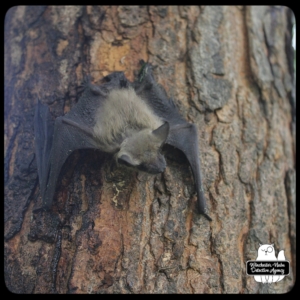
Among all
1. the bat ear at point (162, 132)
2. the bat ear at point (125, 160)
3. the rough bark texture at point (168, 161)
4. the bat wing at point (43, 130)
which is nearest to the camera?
the rough bark texture at point (168, 161)

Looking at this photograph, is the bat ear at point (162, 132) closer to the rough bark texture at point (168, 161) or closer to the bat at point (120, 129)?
the bat at point (120, 129)

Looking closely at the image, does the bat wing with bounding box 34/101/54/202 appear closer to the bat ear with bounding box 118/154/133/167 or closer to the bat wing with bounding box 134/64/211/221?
the bat ear with bounding box 118/154/133/167

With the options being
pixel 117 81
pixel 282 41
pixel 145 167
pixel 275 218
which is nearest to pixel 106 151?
pixel 145 167

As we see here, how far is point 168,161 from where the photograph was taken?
3438 mm

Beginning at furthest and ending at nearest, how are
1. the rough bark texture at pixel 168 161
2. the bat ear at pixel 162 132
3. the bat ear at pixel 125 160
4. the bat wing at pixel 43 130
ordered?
the bat wing at pixel 43 130 < the bat ear at pixel 162 132 < the bat ear at pixel 125 160 < the rough bark texture at pixel 168 161

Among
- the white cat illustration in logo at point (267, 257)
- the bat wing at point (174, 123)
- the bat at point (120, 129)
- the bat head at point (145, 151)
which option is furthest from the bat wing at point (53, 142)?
the white cat illustration in logo at point (267, 257)

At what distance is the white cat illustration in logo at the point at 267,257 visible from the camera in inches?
125

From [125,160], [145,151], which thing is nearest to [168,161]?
[145,151]

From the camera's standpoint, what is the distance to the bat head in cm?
316

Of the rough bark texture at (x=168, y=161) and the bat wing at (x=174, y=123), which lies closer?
the rough bark texture at (x=168, y=161)

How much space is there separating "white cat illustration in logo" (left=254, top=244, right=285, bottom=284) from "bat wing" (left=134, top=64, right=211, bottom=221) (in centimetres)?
57

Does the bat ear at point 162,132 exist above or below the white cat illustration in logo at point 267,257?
above

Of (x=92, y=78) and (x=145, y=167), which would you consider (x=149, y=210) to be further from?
(x=92, y=78)

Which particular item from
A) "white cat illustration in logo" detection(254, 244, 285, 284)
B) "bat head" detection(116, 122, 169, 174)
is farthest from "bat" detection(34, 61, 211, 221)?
"white cat illustration in logo" detection(254, 244, 285, 284)
